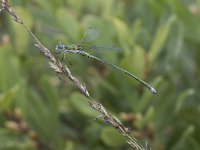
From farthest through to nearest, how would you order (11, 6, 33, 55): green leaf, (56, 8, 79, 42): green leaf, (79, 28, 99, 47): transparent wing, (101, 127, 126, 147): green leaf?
(11, 6, 33, 55): green leaf
(56, 8, 79, 42): green leaf
(101, 127, 126, 147): green leaf
(79, 28, 99, 47): transparent wing

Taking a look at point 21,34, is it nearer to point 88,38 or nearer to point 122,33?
point 122,33

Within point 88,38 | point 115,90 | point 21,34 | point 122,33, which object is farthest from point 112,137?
point 88,38

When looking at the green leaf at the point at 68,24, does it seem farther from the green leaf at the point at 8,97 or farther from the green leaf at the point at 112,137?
the green leaf at the point at 112,137

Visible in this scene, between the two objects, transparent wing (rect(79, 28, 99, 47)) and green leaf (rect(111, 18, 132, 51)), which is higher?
green leaf (rect(111, 18, 132, 51))

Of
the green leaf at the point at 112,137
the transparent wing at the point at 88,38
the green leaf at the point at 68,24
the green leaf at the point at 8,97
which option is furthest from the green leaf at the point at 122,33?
the transparent wing at the point at 88,38

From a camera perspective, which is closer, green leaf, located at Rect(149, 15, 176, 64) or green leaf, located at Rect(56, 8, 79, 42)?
green leaf, located at Rect(149, 15, 176, 64)

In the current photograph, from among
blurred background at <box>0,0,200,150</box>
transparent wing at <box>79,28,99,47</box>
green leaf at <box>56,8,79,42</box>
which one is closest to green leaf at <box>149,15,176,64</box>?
blurred background at <box>0,0,200,150</box>

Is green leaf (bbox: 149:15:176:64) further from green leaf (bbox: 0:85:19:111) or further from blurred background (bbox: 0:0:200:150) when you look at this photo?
green leaf (bbox: 0:85:19:111)

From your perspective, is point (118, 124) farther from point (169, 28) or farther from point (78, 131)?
point (78, 131)
